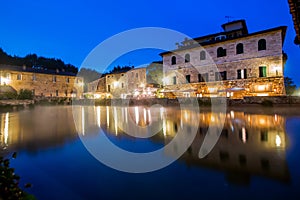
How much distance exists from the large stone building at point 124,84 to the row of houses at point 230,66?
6.09m

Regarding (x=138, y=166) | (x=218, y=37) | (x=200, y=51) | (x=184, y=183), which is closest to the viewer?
(x=184, y=183)

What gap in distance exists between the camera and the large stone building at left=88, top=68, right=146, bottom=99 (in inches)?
1527

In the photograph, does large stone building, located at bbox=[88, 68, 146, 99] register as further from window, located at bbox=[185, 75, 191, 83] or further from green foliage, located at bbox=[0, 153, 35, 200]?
green foliage, located at bbox=[0, 153, 35, 200]

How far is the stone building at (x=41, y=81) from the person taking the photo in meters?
36.1

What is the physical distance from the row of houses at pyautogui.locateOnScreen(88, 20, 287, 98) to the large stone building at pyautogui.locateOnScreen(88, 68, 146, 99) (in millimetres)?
6090

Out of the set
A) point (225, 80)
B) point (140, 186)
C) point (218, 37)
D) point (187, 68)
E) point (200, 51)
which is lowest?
point (140, 186)

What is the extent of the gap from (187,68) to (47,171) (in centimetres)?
2625

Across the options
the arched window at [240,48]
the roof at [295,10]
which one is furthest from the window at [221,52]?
the roof at [295,10]

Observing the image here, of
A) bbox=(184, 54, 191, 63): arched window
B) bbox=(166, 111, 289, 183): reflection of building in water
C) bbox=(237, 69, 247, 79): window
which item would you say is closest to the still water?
Answer: bbox=(166, 111, 289, 183): reflection of building in water

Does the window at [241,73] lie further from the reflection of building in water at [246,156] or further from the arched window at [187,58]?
the reflection of building in water at [246,156]

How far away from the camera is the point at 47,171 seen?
342 centimetres

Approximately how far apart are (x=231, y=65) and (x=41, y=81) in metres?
40.8

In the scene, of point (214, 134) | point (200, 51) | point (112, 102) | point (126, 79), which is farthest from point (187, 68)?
point (214, 134)

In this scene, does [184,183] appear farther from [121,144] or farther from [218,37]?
[218,37]
